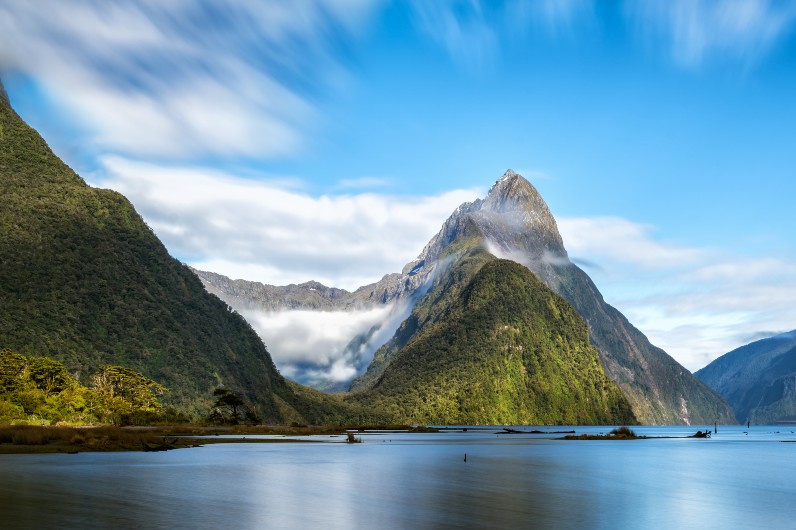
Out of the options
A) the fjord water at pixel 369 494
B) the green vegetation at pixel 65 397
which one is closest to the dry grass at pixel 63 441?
the fjord water at pixel 369 494

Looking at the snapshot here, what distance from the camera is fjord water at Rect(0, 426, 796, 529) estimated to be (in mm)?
40938

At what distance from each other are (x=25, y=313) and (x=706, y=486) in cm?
16632

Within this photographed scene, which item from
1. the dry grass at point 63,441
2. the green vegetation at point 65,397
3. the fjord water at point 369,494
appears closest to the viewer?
the fjord water at point 369,494

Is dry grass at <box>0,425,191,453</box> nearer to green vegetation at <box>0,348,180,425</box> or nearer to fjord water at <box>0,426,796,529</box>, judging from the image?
fjord water at <box>0,426,796,529</box>

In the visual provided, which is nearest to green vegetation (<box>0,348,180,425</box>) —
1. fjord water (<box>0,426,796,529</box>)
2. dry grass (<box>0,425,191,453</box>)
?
dry grass (<box>0,425,191,453</box>)

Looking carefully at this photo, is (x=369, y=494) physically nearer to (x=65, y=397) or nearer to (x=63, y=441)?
(x=63, y=441)

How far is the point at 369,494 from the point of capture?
182 feet

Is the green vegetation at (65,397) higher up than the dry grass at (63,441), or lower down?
higher up

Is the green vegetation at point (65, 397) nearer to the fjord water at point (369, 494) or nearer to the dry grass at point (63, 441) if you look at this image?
the dry grass at point (63, 441)

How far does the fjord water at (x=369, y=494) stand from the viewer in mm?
40938

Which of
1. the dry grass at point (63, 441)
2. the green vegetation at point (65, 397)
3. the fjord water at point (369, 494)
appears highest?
the green vegetation at point (65, 397)

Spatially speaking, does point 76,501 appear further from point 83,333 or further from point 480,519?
point 83,333

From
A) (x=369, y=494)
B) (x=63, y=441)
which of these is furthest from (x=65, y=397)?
(x=369, y=494)

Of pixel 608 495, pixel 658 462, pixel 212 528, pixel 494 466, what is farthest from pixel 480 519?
pixel 658 462
